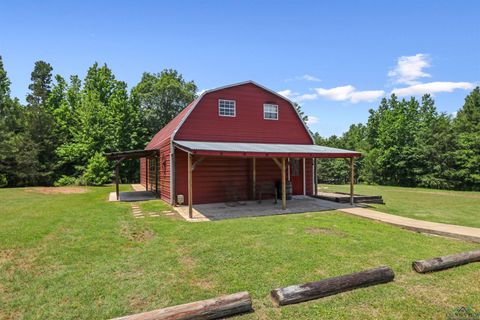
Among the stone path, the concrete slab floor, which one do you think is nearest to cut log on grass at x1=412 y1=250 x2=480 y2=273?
the concrete slab floor

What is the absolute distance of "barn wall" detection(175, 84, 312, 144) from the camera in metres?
11.3

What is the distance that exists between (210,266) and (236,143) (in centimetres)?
760

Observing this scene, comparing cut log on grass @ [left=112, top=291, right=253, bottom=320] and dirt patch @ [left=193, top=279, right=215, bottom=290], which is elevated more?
cut log on grass @ [left=112, top=291, right=253, bottom=320]

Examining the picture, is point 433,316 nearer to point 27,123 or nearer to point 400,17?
point 400,17

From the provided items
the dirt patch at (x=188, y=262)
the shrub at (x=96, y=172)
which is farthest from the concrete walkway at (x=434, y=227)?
the shrub at (x=96, y=172)

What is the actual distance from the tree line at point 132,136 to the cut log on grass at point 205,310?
20483 millimetres

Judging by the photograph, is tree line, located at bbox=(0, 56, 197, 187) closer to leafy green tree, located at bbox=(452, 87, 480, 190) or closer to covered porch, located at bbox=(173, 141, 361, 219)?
covered porch, located at bbox=(173, 141, 361, 219)

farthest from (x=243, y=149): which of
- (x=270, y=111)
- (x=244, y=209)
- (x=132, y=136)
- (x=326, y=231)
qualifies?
(x=132, y=136)

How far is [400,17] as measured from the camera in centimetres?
1043

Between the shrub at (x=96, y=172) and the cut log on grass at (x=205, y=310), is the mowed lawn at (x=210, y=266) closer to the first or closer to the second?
the cut log on grass at (x=205, y=310)

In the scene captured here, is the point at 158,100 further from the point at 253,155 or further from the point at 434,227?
the point at 434,227

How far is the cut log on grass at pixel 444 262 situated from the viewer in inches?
166

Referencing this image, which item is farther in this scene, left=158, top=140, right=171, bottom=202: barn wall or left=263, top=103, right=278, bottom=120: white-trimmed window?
left=263, top=103, right=278, bottom=120: white-trimmed window

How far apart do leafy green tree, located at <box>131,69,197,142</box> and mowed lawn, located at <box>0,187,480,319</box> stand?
21934 mm
